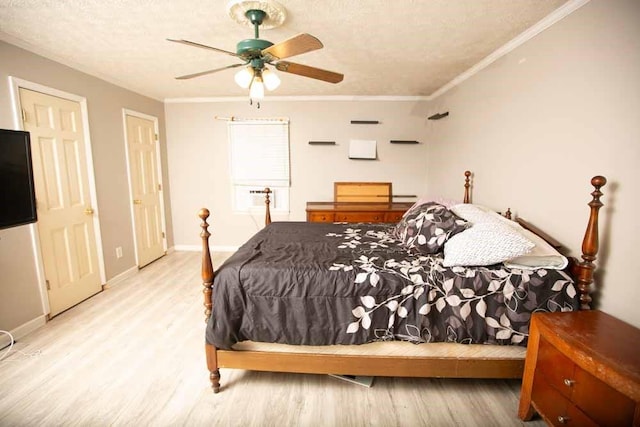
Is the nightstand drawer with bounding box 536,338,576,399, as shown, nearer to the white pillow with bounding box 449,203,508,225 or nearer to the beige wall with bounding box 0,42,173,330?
the white pillow with bounding box 449,203,508,225

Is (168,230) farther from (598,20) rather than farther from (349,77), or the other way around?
(598,20)

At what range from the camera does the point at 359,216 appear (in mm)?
3715

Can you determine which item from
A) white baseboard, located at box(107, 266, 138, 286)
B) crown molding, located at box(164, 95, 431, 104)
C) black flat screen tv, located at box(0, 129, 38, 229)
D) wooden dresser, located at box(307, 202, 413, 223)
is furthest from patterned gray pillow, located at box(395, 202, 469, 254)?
white baseboard, located at box(107, 266, 138, 286)

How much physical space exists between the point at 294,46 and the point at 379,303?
1562 mm

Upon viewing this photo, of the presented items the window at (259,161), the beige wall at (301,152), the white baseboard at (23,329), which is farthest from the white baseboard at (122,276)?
the window at (259,161)

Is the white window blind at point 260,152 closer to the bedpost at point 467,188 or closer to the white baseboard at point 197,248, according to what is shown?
the white baseboard at point 197,248

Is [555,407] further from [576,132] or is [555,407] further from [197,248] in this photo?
[197,248]

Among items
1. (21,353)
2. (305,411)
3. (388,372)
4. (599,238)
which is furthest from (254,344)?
(599,238)

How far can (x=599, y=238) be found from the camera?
5.15 feet

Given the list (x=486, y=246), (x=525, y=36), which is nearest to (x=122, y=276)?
(x=486, y=246)

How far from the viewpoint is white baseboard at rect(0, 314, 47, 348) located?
2.17 meters

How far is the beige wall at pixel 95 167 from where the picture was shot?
2.20 m

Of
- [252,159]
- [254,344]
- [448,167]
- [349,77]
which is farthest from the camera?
[252,159]

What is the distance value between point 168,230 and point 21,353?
2489mm
